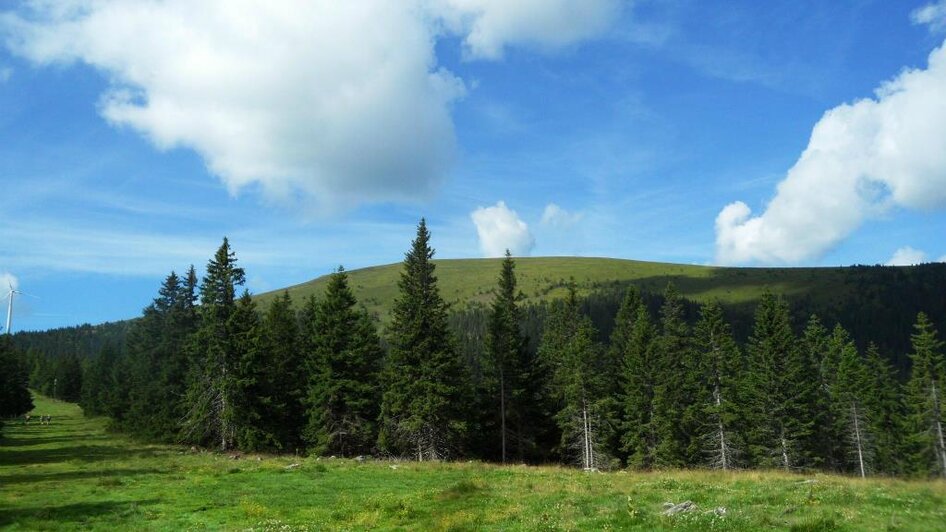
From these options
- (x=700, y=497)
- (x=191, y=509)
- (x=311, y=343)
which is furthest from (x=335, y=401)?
(x=700, y=497)

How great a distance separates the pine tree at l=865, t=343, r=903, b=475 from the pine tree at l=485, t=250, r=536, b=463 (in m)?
44.8

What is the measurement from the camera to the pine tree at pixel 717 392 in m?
62.7

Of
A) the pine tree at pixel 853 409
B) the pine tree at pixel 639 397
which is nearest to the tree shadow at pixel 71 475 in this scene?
the pine tree at pixel 639 397

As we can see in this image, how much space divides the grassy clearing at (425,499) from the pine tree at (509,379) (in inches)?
1003

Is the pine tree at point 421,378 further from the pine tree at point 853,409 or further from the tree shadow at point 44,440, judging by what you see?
the pine tree at point 853,409

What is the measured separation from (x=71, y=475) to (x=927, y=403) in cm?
8899

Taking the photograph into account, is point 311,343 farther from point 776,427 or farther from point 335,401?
point 776,427

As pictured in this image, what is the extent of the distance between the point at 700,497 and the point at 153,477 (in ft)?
94.8

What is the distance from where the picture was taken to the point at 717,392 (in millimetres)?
64438

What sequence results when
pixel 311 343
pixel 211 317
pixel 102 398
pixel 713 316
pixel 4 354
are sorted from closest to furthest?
pixel 211 317
pixel 311 343
pixel 713 316
pixel 4 354
pixel 102 398

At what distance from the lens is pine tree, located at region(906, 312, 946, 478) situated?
71.8 m

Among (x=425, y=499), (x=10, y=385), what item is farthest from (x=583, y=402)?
(x=10, y=385)

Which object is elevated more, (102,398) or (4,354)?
(4,354)

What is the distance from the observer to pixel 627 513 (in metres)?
18.8
